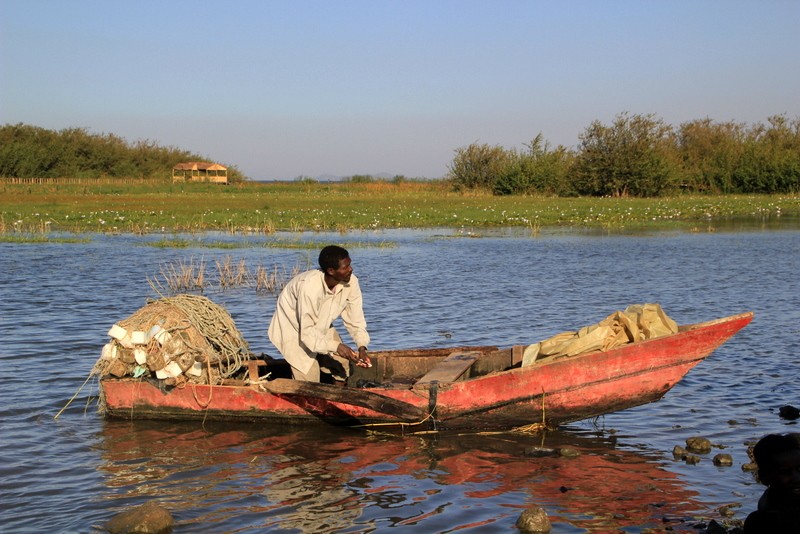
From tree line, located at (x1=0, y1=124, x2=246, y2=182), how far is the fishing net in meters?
57.9

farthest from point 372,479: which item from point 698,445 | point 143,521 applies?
point 698,445

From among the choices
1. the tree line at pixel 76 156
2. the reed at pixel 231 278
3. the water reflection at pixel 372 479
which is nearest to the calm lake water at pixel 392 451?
the water reflection at pixel 372 479

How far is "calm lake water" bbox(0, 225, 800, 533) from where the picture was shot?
594cm

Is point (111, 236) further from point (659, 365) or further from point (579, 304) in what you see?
point (659, 365)

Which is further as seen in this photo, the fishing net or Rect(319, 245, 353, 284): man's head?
the fishing net

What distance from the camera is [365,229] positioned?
2883 centimetres

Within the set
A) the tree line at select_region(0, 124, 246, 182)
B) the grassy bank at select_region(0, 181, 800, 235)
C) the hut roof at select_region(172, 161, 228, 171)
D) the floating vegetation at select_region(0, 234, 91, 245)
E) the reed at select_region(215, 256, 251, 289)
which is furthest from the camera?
the hut roof at select_region(172, 161, 228, 171)

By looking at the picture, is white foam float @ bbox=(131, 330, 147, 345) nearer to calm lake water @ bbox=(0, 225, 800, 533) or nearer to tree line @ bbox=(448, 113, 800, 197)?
calm lake water @ bbox=(0, 225, 800, 533)

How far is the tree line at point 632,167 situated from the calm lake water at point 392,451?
3552cm

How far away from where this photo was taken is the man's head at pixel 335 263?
7383 mm

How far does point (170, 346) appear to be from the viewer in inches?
305

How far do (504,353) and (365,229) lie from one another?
67.8ft

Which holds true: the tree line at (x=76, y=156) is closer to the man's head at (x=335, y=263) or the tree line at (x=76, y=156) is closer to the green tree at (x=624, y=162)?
the green tree at (x=624, y=162)

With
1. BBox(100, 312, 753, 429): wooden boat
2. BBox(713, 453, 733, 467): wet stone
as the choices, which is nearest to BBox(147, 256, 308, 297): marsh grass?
BBox(100, 312, 753, 429): wooden boat
